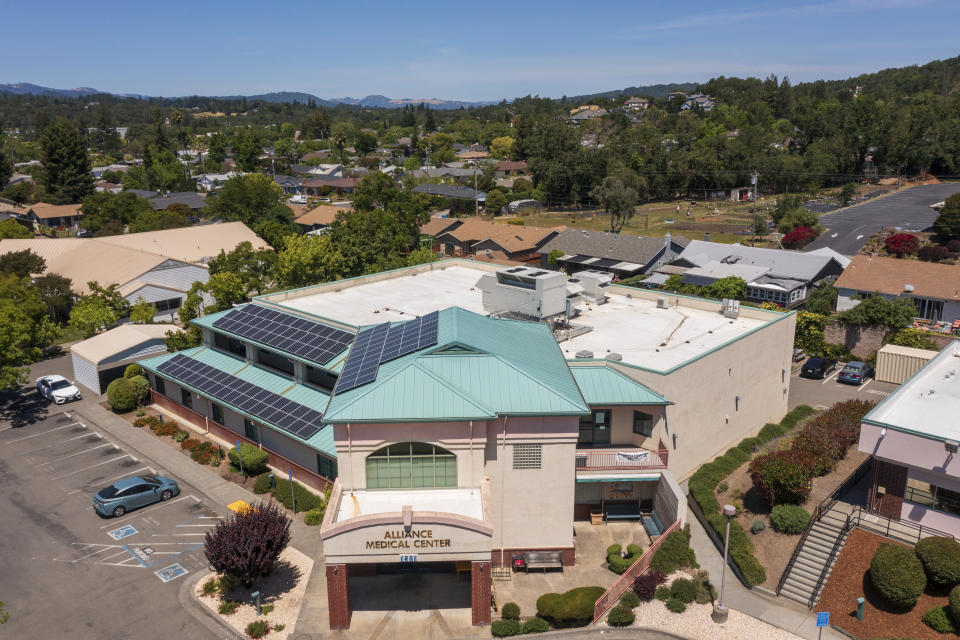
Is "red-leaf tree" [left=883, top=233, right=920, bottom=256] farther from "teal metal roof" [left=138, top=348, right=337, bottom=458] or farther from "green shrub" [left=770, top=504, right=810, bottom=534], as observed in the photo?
"teal metal roof" [left=138, top=348, right=337, bottom=458]

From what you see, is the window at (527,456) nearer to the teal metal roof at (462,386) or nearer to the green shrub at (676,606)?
the teal metal roof at (462,386)

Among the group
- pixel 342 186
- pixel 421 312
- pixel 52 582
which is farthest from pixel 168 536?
pixel 342 186

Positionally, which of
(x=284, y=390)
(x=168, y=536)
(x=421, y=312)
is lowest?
(x=168, y=536)

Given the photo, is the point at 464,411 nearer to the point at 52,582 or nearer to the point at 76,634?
the point at 76,634

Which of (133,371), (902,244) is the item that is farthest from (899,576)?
(902,244)

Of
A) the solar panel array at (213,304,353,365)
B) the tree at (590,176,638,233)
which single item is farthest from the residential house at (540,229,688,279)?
the solar panel array at (213,304,353,365)
